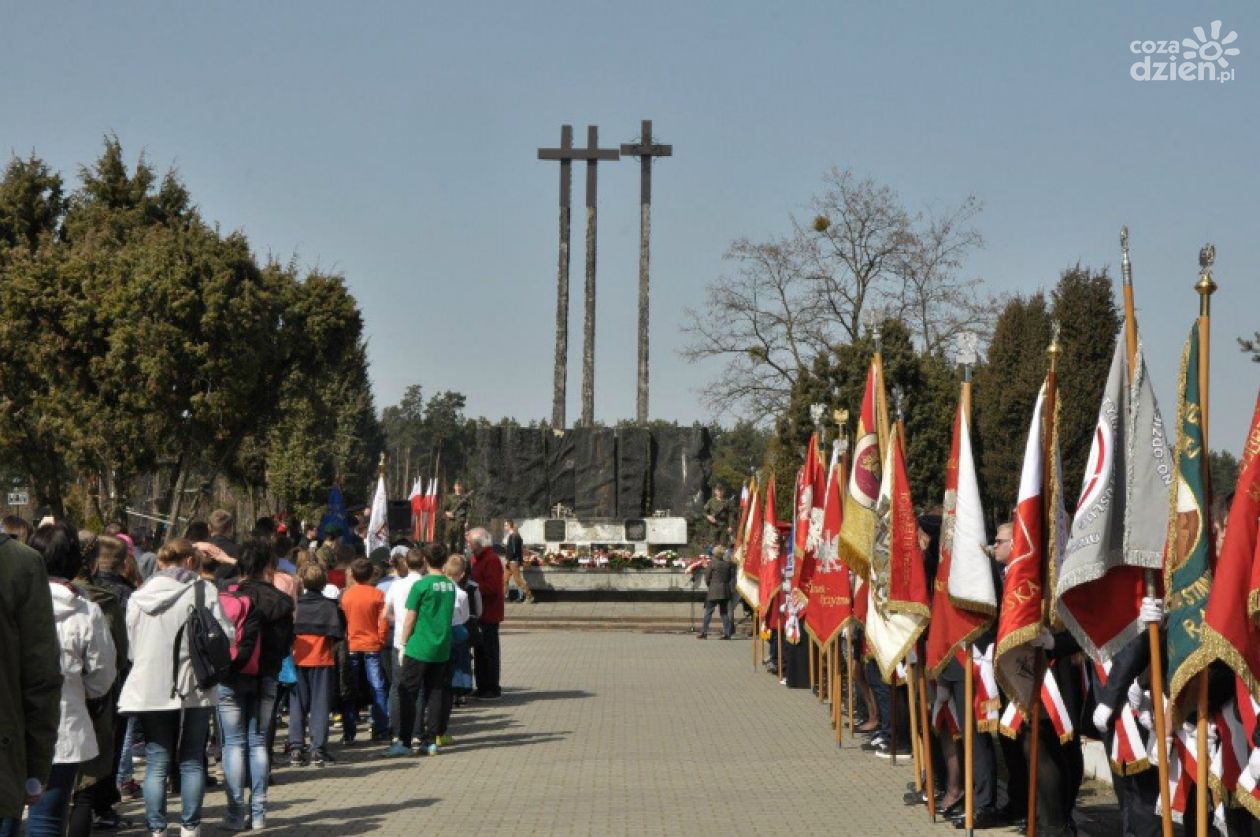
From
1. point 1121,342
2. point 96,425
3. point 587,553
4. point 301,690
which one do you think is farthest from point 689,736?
point 587,553

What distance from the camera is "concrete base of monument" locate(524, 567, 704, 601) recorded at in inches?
1575

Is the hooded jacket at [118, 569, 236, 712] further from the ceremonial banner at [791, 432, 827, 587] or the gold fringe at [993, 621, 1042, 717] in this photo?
the ceremonial banner at [791, 432, 827, 587]

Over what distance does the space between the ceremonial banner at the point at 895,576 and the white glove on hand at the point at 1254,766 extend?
4.23m

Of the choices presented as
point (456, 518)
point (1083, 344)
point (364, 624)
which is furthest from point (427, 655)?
point (1083, 344)

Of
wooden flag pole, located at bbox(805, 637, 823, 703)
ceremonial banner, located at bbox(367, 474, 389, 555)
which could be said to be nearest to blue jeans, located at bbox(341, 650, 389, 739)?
wooden flag pole, located at bbox(805, 637, 823, 703)

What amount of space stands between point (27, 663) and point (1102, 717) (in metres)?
5.19

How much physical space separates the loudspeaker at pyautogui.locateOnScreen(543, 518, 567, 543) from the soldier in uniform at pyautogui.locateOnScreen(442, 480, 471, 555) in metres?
2.25

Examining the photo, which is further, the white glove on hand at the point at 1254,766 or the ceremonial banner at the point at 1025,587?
the ceremonial banner at the point at 1025,587

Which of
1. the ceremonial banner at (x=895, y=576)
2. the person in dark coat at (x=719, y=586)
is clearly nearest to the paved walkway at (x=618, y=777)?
the ceremonial banner at (x=895, y=576)

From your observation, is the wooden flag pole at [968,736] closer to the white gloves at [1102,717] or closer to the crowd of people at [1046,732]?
the crowd of people at [1046,732]

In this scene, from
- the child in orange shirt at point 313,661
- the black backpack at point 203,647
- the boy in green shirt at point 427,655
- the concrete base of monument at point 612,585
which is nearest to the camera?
the black backpack at point 203,647

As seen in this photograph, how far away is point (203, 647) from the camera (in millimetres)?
9984

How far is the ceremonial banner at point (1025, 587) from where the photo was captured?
9.69 meters

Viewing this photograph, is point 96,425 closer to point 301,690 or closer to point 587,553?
point 587,553
